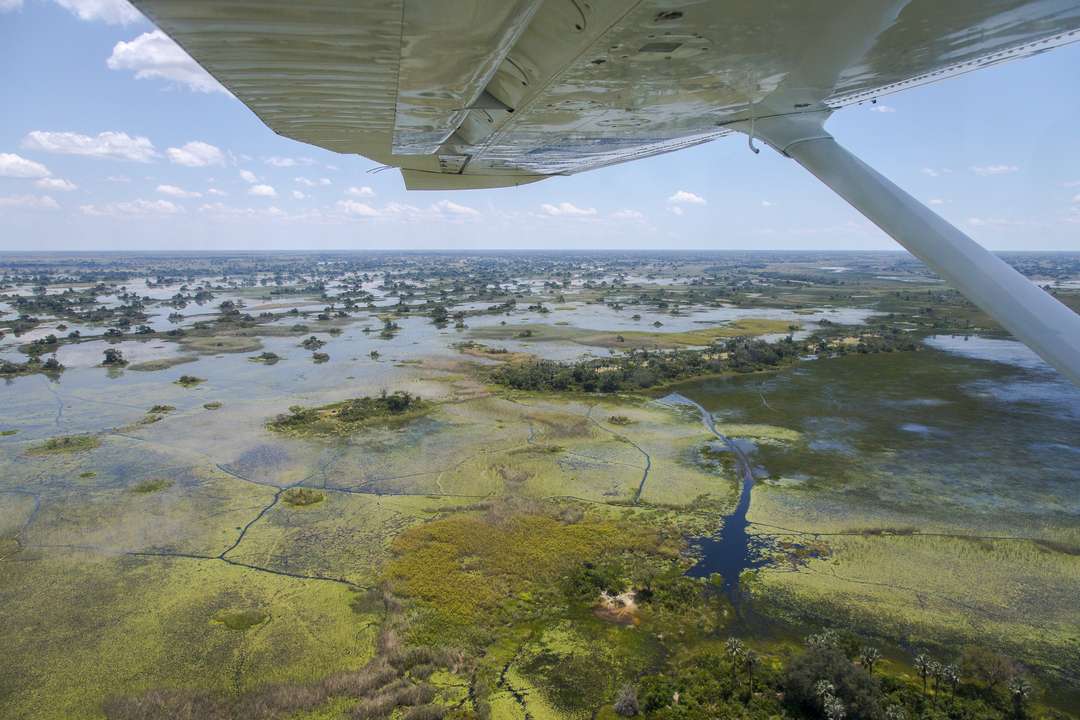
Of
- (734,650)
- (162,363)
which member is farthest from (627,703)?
(162,363)

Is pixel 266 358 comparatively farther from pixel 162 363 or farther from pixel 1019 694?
pixel 1019 694

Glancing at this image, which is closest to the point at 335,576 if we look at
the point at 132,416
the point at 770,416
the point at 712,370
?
the point at 132,416

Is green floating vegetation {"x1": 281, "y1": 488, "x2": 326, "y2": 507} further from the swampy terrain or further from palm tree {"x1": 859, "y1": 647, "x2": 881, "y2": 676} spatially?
palm tree {"x1": 859, "y1": 647, "x2": 881, "y2": 676}

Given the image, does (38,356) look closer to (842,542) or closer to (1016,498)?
(842,542)

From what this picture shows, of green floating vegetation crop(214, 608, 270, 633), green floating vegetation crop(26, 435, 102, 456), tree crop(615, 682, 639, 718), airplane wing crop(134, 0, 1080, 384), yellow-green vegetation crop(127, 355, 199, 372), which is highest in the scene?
airplane wing crop(134, 0, 1080, 384)

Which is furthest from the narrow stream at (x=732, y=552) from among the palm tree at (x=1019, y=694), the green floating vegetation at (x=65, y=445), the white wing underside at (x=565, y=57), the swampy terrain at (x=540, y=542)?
the green floating vegetation at (x=65, y=445)

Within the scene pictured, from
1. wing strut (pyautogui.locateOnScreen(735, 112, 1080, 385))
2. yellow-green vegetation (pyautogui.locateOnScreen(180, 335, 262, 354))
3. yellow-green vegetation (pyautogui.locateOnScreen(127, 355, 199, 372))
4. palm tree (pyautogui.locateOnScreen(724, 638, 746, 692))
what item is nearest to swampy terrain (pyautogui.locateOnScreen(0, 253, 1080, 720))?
palm tree (pyautogui.locateOnScreen(724, 638, 746, 692))

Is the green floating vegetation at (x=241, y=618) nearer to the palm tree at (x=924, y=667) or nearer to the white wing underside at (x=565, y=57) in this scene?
the white wing underside at (x=565, y=57)
